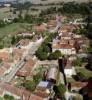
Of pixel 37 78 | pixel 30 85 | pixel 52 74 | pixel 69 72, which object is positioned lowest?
pixel 69 72

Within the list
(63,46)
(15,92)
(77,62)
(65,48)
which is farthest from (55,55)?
(15,92)

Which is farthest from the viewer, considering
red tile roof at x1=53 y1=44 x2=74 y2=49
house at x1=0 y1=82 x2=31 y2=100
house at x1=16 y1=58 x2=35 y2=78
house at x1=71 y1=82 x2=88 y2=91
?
red tile roof at x1=53 y1=44 x2=74 y2=49

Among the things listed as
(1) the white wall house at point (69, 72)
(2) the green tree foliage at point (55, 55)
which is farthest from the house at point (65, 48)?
(1) the white wall house at point (69, 72)

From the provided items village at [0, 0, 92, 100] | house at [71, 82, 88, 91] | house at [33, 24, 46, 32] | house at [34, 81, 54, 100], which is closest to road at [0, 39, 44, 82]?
village at [0, 0, 92, 100]

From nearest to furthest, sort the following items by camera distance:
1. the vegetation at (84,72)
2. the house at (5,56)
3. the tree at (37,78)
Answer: the tree at (37,78), the vegetation at (84,72), the house at (5,56)

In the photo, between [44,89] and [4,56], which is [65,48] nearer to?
[4,56]

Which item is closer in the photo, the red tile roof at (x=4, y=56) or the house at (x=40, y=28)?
the red tile roof at (x=4, y=56)

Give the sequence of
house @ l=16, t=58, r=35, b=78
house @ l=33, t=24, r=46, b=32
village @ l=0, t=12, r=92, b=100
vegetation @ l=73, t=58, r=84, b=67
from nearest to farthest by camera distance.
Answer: village @ l=0, t=12, r=92, b=100 < house @ l=16, t=58, r=35, b=78 < vegetation @ l=73, t=58, r=84, b=67 < house @ l=33, t=24, r=46, b=32

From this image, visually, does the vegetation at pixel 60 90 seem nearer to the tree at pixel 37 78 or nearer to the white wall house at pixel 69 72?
the tree at pixel 37 78

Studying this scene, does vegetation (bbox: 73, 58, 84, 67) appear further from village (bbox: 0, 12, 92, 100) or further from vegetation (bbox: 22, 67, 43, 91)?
vegetation (bbox: 22, 67, 43, 91)
